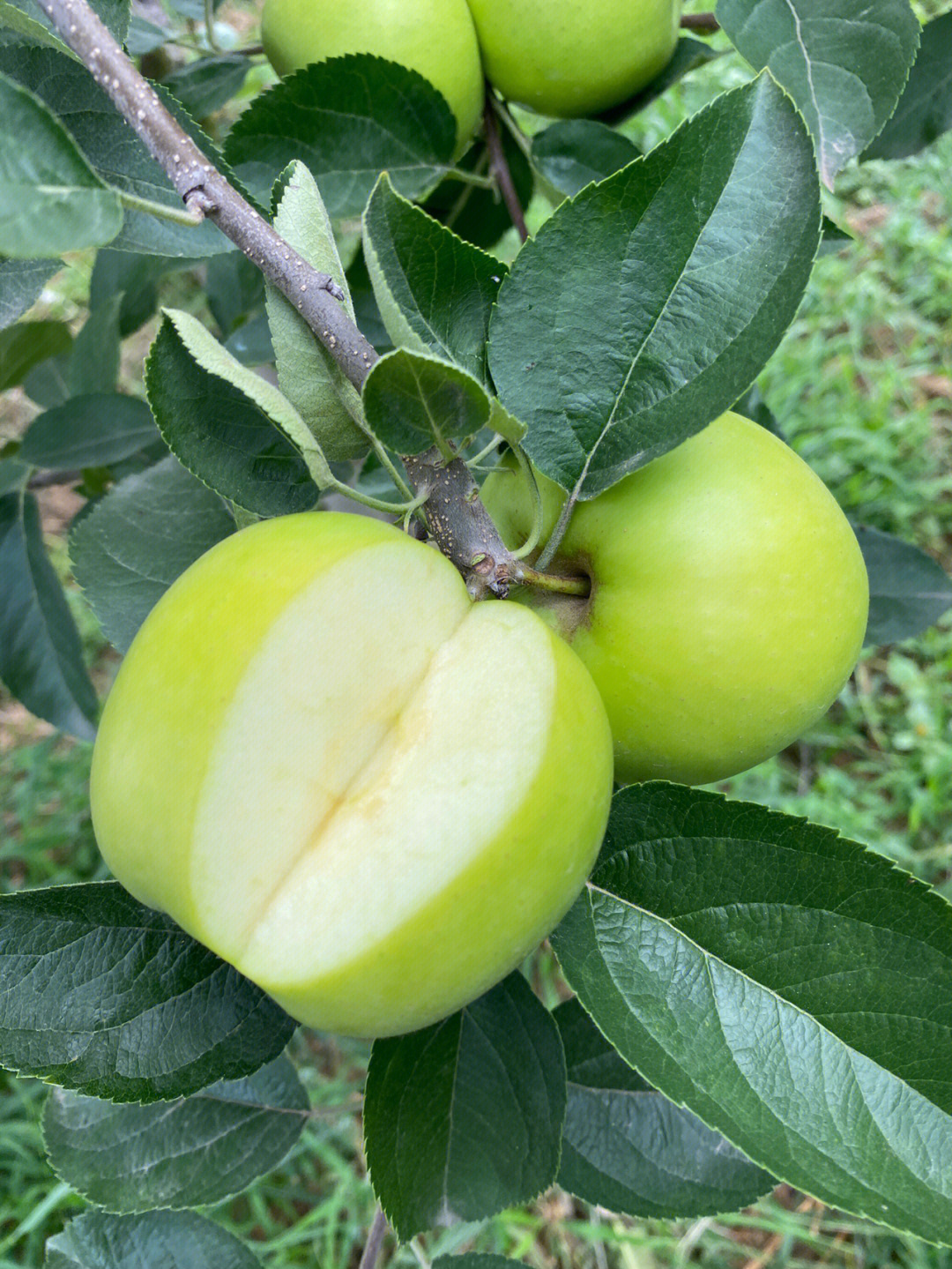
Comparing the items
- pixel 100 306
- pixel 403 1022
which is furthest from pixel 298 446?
pixel 100 306

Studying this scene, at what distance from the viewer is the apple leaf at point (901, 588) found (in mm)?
1198

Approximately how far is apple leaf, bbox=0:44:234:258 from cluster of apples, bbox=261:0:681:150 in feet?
0.76

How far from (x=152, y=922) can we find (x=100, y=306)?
0.85 meters

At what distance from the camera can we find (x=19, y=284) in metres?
0.77

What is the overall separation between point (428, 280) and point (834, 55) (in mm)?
397

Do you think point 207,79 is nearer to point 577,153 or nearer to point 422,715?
point 577,153

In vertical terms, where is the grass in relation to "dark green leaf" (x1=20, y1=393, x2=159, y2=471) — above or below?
below

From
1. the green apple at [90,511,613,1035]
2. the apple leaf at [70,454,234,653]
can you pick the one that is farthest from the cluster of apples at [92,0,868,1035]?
the apple leaf at [70,454,234,653]

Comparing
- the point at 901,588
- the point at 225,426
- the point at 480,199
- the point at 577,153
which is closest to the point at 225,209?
the point at 225,426

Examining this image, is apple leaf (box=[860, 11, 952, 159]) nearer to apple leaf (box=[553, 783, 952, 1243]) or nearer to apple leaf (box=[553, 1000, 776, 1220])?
apple leaf (box=[553, 783, 952, 1243])

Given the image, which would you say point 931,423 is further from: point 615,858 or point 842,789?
point 615,858

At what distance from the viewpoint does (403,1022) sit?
53 centimetres

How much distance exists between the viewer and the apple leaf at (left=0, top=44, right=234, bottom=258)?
0.70 metres

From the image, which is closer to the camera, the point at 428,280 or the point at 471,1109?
the point at 428,280
